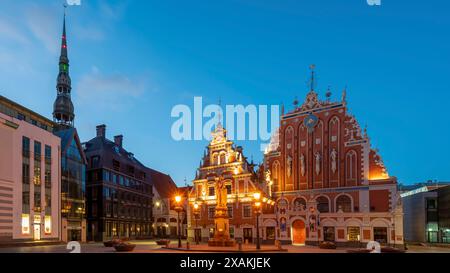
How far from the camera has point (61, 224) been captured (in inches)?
2343

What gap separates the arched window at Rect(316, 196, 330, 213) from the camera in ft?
172

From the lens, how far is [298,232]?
51.9 meters

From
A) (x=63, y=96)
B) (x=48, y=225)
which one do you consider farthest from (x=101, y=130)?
(x=48, y=225)

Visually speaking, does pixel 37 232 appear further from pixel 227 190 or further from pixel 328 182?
pixel 328 182

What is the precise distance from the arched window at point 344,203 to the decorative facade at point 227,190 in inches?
427

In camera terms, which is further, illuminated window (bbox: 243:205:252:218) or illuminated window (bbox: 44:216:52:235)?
illuminated window (bbox: 243:205:252:218)

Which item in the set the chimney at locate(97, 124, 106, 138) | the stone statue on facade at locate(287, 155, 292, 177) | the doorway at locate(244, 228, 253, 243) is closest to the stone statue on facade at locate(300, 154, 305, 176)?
the stone statue on facade at locate(287, 155, 292, 177)

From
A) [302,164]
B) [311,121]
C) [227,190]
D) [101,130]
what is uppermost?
[101,130]

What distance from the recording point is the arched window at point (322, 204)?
172ft

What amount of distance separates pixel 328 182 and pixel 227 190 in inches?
565

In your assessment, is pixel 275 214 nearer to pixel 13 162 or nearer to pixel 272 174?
pixel 272 174

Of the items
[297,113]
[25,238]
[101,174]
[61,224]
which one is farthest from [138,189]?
[297,113]

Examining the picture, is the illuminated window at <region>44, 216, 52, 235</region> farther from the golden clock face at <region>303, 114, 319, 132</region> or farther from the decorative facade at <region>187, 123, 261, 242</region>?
the golden clock face at <region>303, 114, 319, 132</region>

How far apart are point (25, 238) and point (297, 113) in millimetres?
38383
